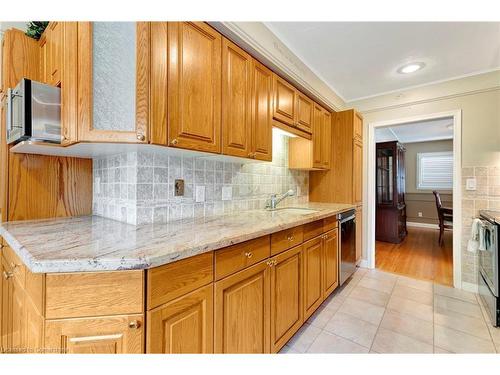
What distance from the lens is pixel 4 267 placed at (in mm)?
1316

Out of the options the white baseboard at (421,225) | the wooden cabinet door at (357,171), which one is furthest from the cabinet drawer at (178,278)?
the white baseboard at (421,225)

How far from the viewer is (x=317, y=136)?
103 inches

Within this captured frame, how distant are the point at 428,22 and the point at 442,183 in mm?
5567

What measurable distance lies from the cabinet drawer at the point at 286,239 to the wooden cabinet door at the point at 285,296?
0.04 m

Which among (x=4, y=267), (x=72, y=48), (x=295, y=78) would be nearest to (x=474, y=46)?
(x=295, y=78)

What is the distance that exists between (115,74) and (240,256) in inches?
43.2

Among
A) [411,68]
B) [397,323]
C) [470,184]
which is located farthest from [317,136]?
[397,323]

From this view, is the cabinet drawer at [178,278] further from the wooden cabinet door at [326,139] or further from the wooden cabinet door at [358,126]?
the wooden cabinet door at [358,126]

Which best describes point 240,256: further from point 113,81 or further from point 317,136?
point 317,136

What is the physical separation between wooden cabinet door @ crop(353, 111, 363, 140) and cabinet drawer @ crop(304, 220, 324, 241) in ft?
5.07

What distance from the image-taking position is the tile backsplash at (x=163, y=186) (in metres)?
1.38

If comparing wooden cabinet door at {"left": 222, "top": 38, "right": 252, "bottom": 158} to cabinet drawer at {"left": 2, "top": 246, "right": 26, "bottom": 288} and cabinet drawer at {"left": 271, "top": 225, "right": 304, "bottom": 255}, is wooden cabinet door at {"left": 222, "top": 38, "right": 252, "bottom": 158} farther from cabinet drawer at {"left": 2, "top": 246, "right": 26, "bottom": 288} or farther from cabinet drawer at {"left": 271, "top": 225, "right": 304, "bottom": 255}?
cabinet drawer at {"left": 2, "top": 246, "right": 26, "bottom": 288}

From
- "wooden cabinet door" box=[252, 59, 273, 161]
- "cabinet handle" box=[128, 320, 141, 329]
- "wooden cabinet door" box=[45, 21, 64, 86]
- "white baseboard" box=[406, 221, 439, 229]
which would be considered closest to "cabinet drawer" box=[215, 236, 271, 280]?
"cabinet handle" box=[128, 320, 141, 329]
